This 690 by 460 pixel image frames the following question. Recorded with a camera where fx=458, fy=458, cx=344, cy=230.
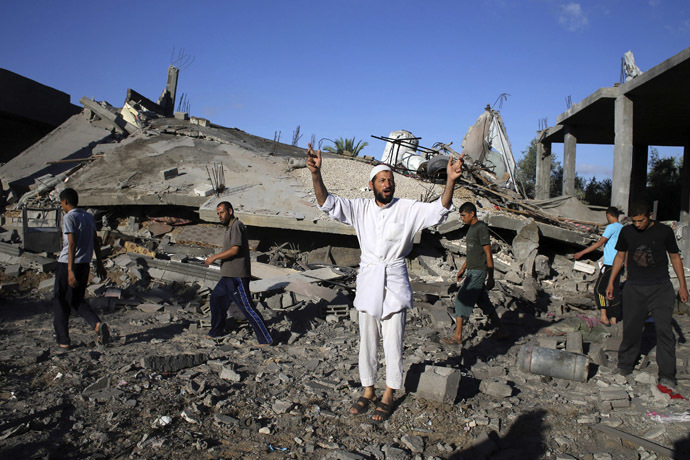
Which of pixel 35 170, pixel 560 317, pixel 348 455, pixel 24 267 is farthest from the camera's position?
pixel 35 170

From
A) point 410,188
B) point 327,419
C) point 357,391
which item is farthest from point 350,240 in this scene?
point 327,419

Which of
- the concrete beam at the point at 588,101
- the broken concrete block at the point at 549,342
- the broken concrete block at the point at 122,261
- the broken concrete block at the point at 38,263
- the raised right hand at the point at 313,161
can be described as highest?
the concrete beam at the point at 588,101

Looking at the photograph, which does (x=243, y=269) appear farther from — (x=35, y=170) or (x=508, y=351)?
(x=35, y=170)

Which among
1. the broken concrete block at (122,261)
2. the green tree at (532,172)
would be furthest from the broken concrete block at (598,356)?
the green tree at (532,172)

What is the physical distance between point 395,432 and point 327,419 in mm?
536

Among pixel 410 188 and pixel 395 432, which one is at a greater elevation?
pixel 410 188

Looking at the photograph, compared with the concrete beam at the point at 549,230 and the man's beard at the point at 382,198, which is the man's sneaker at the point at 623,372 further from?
the concrete beam at the point at 549,230

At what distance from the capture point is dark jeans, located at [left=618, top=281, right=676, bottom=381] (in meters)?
4.27

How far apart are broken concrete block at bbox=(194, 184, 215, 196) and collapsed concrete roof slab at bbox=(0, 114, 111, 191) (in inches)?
203

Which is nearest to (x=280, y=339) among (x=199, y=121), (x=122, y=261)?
(x=122, y=261)

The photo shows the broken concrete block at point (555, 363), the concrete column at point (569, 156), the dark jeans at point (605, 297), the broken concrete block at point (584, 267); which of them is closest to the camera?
the broken concrete block at point (555, 363)

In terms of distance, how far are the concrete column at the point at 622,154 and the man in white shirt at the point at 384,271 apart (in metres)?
8.86

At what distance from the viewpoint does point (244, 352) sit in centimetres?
512

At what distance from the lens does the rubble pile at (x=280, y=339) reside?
322 centimetres
